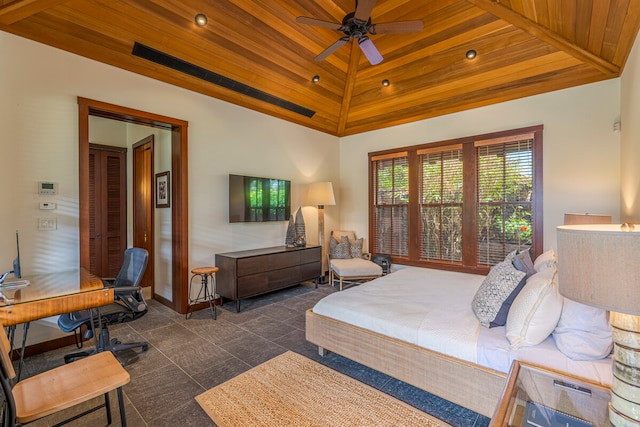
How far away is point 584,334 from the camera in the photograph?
1.54 metres

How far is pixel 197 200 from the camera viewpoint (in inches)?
156

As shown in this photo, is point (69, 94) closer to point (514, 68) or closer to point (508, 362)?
point (508, 362)

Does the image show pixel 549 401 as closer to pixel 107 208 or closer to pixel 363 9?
pixel 363 9

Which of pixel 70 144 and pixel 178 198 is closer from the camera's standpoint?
pixel 70 144

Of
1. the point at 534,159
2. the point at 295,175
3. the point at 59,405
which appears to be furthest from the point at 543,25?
the point at 59,405

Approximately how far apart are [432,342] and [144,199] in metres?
4.95

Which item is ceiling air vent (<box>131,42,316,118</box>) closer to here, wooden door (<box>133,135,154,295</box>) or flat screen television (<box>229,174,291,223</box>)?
flat screen television (<box>229,174,291,223</box>)

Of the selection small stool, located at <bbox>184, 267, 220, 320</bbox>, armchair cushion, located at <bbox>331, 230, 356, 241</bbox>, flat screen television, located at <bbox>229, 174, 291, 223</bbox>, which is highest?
flat screen television, located at <bbox>229, 174, 291, 223</bbox>

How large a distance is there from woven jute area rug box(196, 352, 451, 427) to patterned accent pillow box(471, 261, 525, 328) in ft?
2.48

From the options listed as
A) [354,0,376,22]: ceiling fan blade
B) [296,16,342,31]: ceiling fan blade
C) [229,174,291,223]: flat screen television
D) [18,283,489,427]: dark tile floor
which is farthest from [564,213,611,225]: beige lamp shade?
[229,174,291,223]: flat screen television

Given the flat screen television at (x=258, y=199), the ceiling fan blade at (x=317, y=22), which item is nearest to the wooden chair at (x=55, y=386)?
the flat screen television at (x=258, y=199)

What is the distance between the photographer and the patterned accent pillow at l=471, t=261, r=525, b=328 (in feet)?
6.39

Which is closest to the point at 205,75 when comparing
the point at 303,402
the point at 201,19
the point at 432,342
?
the point at 201,19

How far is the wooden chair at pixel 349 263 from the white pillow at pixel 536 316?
3059mm
